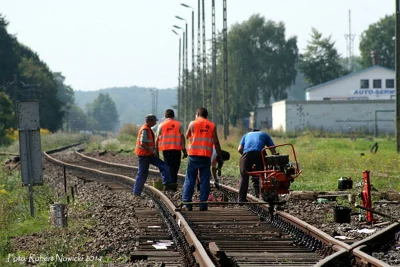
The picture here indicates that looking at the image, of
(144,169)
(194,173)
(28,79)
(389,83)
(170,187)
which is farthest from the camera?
(28,79)

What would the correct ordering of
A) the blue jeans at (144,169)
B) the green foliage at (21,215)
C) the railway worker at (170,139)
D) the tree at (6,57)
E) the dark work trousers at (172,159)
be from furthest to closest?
1. the tree at (6,57)
2. the dark work trousers at (172,159)
3. the railway worker at (170,139)
4. the blue jeans at (144,169)
5. the green foliage at (21,215)

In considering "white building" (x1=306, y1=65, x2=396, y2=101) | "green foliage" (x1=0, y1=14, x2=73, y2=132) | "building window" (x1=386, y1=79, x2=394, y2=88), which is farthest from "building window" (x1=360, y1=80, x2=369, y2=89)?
"green foliage" (x1=0, y1=14, x2=73, y2=132)

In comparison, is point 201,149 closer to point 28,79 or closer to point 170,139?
point 170,139

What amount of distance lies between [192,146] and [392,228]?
14.9 feet

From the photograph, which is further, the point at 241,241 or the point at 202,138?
the point at 202,138

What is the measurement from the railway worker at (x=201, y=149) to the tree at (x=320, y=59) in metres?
107

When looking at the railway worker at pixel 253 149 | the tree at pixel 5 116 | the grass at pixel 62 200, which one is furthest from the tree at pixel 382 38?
the railway worker at pixel 253 149

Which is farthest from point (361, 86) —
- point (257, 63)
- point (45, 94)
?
point (45, 94)

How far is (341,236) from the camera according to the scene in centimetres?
1167

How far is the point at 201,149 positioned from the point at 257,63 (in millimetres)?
100525

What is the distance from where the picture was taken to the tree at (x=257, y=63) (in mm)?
110812

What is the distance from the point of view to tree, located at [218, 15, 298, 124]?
4363 inches

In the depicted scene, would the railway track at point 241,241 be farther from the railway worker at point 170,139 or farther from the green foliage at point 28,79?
the green foliage at point 28,79

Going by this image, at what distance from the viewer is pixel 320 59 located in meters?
122
